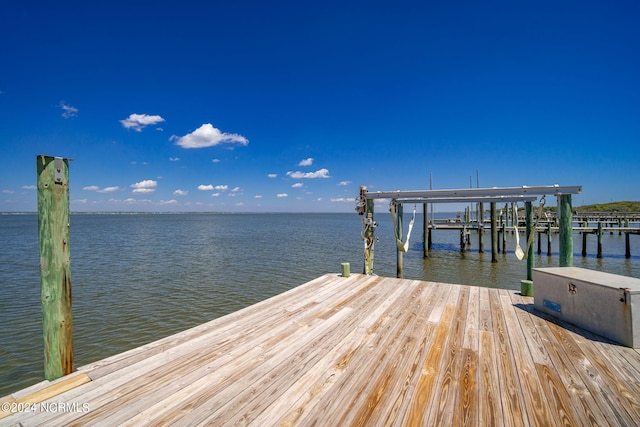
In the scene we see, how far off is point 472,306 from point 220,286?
10.9 meters

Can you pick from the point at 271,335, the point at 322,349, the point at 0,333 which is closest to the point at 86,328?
the point at 0,333

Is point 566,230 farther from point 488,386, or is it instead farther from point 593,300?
point 488,386

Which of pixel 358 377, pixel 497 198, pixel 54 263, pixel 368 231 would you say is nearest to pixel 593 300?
pixel 358 377

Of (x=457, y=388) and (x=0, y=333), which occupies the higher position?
(x=457, y=388)

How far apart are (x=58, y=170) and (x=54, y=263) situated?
1.05 meters

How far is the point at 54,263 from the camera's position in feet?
10.3

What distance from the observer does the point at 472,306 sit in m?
5.61

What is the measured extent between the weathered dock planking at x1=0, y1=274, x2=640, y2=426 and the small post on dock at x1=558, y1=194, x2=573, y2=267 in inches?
78.0

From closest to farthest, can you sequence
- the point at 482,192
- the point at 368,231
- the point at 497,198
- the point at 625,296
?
the point at 625,296 < the point at 482,192 < the point at 368,231 < the point at 497,198

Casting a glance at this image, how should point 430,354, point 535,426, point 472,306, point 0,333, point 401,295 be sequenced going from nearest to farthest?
point 535,426
point 430,354
point 472,306
point 401,295
point 0,333

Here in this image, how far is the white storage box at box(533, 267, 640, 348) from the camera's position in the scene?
3779mm

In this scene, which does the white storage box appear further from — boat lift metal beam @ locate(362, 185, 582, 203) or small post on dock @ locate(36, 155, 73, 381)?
small post on dock @ locate(36, 155, 73, 381)

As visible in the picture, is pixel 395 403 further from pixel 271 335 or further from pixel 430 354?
pixel 271 335

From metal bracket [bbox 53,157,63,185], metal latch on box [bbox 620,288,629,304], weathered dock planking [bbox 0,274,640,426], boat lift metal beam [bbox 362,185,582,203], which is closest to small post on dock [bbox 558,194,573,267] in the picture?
boat lift metal beam [bbox 362,185,582,203]
